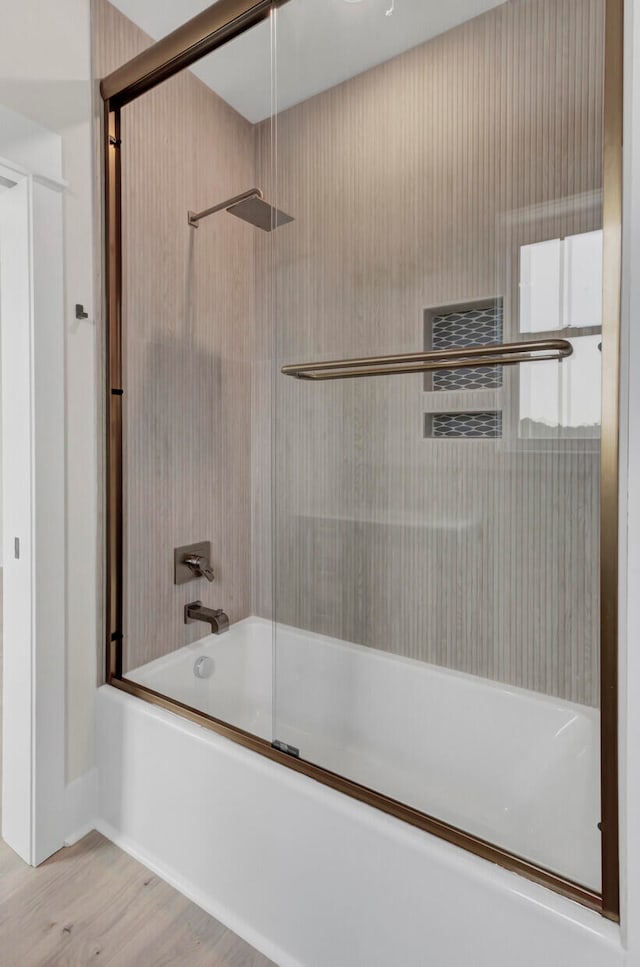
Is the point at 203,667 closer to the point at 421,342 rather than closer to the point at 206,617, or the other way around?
the point at 206,617

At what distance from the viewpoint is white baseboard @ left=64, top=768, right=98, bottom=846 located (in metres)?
1.55

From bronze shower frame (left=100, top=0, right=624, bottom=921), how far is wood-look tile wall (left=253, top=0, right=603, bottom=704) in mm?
295

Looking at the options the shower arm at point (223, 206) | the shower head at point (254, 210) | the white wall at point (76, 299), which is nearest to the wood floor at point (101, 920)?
the white wall at point (76, 299)

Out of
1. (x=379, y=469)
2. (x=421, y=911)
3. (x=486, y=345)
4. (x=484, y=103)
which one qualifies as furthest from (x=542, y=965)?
(x=484, y=103)

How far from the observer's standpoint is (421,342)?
56.3 inches

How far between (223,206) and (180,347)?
48 cm

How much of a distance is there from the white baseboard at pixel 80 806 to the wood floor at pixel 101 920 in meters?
0.06

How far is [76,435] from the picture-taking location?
1555mm

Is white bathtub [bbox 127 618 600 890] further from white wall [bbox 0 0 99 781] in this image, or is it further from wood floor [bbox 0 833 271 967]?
wood floor [bbox 0 833 271 967]

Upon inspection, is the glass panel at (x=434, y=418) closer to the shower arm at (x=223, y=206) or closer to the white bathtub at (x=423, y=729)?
the white bathtub at (x=423, y=729)

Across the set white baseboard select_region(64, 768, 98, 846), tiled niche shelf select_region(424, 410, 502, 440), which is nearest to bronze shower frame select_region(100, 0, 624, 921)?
white baseboard select_region(64, 768, 98, 846)

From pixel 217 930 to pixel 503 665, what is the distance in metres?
0.98

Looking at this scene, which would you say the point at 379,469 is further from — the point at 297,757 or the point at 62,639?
the point at 62,639

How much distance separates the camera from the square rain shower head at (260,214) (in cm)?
149
